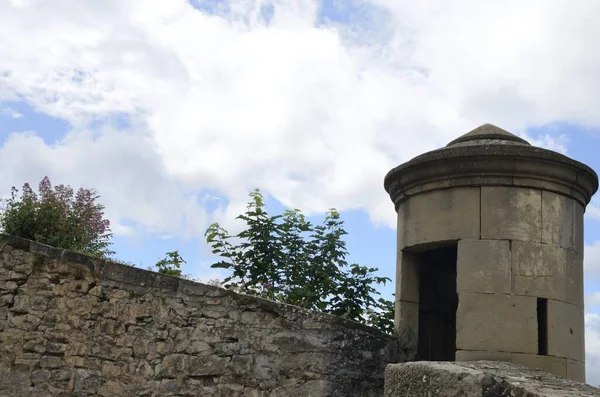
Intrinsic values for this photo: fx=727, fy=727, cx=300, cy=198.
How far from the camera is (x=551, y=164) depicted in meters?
5.62

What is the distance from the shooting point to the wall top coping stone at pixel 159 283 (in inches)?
223

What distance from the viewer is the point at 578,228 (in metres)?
5.93

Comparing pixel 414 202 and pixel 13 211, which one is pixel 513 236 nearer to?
pixel 414 202

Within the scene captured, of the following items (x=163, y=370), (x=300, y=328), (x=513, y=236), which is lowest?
(x=163, y=370)

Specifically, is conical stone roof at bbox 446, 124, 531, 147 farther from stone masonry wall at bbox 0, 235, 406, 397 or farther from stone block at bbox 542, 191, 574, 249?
stone masonry wall at bbox 0, 235, 406, 397

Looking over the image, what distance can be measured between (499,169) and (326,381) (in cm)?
209

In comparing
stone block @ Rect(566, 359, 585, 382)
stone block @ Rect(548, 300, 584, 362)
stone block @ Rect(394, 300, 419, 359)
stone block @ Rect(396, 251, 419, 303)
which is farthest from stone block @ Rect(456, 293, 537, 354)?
stone block @ Rect(396, 251, 419, 303)

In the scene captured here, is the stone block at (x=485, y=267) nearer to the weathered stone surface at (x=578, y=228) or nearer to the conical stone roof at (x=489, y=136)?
the weathered stone surface at (x=578, y=228)

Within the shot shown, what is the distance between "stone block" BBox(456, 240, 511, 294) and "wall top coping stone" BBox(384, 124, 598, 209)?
19.2 inches

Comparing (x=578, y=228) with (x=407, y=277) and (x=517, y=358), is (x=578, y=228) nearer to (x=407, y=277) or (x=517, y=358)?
(x=517, y=358)

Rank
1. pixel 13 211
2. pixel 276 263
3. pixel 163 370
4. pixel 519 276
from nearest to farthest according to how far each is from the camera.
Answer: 1. pixel 519 276
2. pixel 163 370
3. pixel 276 263
4. pixel 13 211

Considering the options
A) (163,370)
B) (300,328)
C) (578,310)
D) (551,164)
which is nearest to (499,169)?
(551,164)

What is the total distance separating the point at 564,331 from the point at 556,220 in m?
0.85

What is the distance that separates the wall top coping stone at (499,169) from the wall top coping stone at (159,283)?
129 cm
